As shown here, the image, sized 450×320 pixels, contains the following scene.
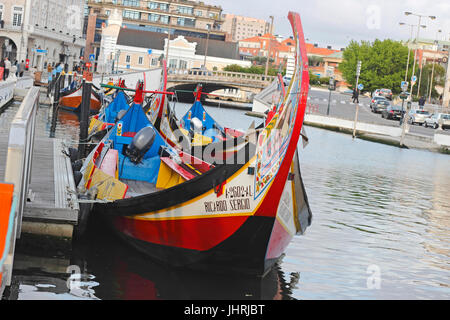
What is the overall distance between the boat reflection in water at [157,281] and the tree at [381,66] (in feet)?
307

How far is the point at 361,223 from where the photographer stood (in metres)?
17.8

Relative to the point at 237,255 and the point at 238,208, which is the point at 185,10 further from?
the point at 238,208

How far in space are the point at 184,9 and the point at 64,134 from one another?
114 meters

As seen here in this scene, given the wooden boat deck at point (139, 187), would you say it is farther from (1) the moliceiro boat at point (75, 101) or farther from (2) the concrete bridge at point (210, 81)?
(2) the concrete bridge at point (210, 81)

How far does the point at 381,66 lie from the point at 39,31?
1934 inches

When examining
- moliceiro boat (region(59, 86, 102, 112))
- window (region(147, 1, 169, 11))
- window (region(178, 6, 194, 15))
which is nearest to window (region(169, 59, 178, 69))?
window (region(178, 6, 194, 15))

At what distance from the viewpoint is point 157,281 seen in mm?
11211

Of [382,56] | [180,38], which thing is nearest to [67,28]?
[180,38]

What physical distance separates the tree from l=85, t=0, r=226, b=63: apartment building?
39538 millimetres

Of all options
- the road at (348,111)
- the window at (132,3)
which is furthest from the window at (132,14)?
the road at (348,111)

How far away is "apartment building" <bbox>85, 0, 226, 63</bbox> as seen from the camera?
139000 millimetres

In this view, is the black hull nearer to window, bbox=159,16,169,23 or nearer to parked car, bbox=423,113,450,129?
parked car, bbox=423,113,450,129

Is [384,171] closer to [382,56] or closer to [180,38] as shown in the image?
[382,56]

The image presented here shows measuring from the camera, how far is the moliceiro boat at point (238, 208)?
10.5 meters
